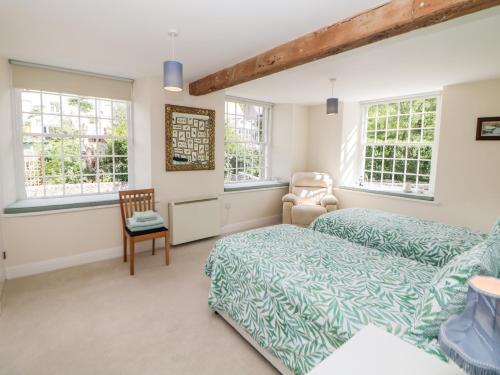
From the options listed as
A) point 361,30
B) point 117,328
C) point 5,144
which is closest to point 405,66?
point 361,30

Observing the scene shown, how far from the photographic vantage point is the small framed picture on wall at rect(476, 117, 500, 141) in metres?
3.52

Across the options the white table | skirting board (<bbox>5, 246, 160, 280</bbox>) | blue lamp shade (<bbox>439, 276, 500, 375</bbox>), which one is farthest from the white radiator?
blue lamp shade (<bbox>439, 276, 500, 375</bbox>)

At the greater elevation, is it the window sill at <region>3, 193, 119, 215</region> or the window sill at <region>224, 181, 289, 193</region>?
the window sill at <region>224, 181, 289, 193</region>

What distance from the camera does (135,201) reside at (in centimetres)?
349

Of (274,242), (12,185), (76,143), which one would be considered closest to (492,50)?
(274,242)

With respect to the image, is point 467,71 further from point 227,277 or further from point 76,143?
point 76,143

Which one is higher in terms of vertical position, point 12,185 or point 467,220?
point 12,185

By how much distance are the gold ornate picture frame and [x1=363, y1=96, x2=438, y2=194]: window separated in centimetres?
295

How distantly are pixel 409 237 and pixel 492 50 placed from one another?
1858 millimetres

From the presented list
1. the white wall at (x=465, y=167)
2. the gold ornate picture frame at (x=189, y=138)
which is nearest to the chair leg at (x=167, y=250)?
the gold ornate picture frame at (x=189, y=138)

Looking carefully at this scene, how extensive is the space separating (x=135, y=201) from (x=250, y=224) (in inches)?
84.2

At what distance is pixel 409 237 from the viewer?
8.80 ft

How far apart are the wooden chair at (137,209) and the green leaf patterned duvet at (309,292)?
1.09 meters

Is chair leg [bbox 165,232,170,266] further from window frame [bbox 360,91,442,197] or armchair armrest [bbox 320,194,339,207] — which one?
window frame [bbox 360,91,442,197]
